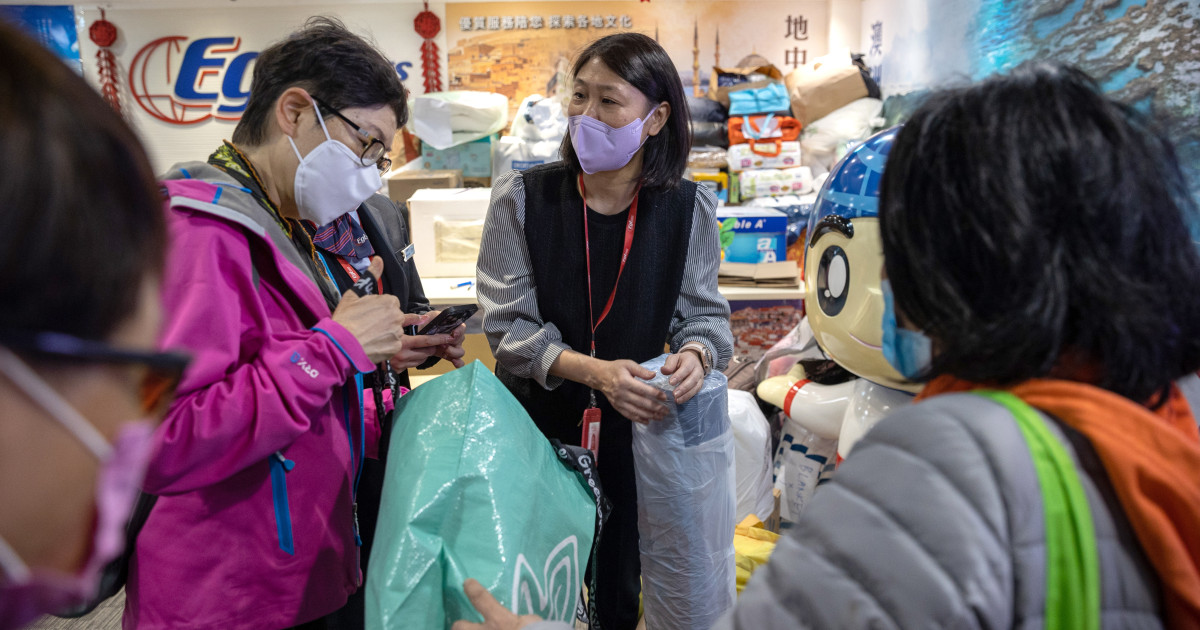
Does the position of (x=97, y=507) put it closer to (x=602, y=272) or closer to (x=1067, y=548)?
(x=1067, y=548)

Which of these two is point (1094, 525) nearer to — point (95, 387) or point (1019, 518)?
point (1019, 518)

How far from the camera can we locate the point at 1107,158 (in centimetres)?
64

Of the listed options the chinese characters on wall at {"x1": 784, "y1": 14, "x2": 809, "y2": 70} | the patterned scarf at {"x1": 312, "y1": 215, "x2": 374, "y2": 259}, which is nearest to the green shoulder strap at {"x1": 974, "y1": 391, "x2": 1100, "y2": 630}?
the patterned scarf at {"x1": 312, "y1": 215, "x2": 374, "y2": 259}

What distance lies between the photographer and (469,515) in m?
0.99

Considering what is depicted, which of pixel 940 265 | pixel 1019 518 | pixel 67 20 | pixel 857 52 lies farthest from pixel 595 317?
Result: pixel 67 20

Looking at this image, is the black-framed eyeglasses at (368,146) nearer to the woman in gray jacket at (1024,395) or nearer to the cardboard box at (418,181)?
the woman in gray jacket at (1024,395)

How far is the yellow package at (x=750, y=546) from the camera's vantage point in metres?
1.87

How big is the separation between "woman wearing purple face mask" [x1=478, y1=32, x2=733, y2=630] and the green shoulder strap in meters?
1.04

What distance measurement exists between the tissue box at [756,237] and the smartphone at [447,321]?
2014 millimetres

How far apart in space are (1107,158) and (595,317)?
1.19 m

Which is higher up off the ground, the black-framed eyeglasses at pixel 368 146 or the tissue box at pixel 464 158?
the tissue box at pixel 464 158

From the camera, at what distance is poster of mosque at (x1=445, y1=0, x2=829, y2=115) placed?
456 cm

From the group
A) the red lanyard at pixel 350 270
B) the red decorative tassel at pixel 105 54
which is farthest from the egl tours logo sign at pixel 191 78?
the red lanyard at pixel 350 270

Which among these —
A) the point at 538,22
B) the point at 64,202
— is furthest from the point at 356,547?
the point at 538,22
